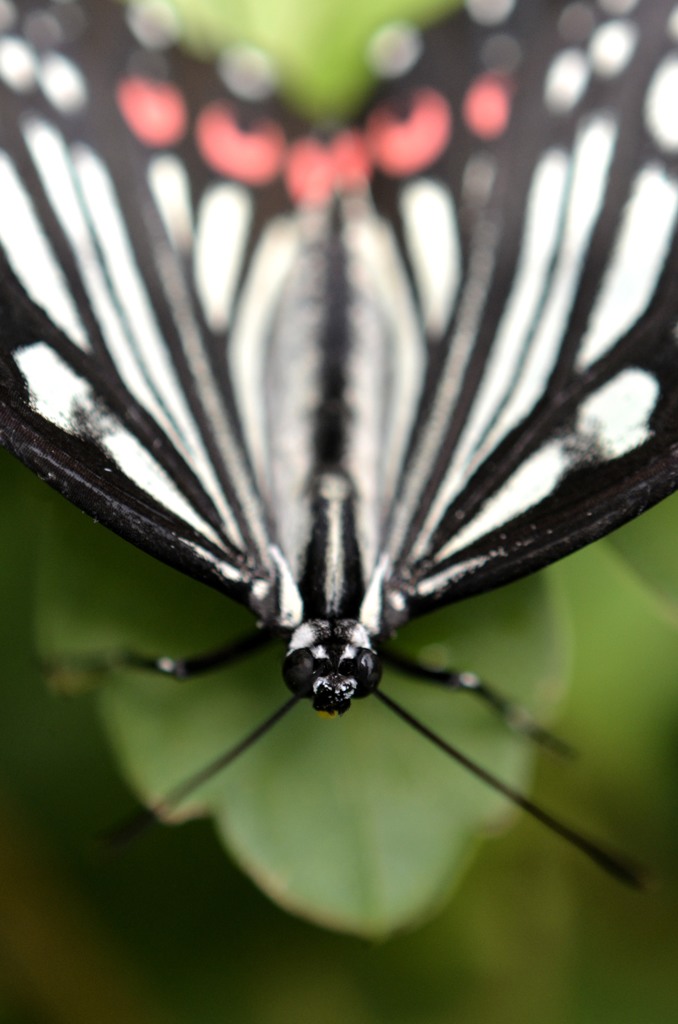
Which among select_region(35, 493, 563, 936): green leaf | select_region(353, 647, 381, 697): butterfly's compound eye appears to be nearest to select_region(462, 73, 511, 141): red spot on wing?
select_region(35, 493, 563, 936): green leaf

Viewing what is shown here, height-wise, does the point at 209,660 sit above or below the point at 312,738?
above

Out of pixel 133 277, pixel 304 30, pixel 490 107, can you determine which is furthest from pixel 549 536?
pixel 304 30

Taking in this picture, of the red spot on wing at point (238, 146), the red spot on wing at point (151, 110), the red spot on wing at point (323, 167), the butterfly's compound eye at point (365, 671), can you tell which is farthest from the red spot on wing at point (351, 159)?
the butterfly's compound eye at point (365, 671)

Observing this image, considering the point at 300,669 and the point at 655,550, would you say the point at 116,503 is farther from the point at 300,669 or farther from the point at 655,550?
the point at 655,550

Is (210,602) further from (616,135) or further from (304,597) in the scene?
(616,135)

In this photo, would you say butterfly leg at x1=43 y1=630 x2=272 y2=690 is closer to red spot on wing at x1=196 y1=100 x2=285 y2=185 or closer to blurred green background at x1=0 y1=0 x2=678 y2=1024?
blurred green background at x1=0 y1=0 x2=678 y2=1024
